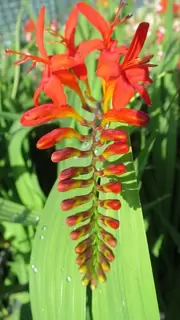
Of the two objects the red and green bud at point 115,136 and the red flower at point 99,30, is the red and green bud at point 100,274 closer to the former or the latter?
the red and green bud at point 115,136

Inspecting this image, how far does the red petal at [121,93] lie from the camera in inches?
27.2

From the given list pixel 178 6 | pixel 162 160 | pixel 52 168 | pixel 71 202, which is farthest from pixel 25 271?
pixel 178 6

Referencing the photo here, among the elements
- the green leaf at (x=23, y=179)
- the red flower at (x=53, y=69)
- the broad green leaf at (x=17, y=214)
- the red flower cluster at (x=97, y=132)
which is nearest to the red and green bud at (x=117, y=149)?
the red flower cluster at (x=97, y=132)

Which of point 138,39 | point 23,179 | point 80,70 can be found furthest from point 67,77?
point 23,179

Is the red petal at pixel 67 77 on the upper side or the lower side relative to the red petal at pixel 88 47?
lower

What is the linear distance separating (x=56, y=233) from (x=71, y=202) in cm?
16

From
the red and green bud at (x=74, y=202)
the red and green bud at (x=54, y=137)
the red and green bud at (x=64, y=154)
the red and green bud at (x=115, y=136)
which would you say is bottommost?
the red and green bud at (x=74, y=202)

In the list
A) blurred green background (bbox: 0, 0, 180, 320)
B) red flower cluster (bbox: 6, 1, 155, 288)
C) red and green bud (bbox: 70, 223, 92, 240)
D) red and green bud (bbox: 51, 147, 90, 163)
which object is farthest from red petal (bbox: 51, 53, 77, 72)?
blurred green background (bbox: 0, 0, 180, 320)

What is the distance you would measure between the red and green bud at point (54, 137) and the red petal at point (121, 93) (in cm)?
7

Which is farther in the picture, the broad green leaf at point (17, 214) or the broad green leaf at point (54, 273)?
the broad green leaf at point (17, 214)

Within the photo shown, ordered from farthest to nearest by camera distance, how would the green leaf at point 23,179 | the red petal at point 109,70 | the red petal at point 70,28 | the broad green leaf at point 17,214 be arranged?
the green leaf at point 23,179 < the broad green leaf at point 17,214 < the red petal at point 70,28 < the red petal at point 109,70

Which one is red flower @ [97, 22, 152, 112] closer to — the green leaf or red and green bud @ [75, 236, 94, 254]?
red and green bud @ [75, 236, 94, 254]

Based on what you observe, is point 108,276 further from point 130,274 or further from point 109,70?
point 109,70

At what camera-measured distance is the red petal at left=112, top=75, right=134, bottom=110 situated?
2.26ft
